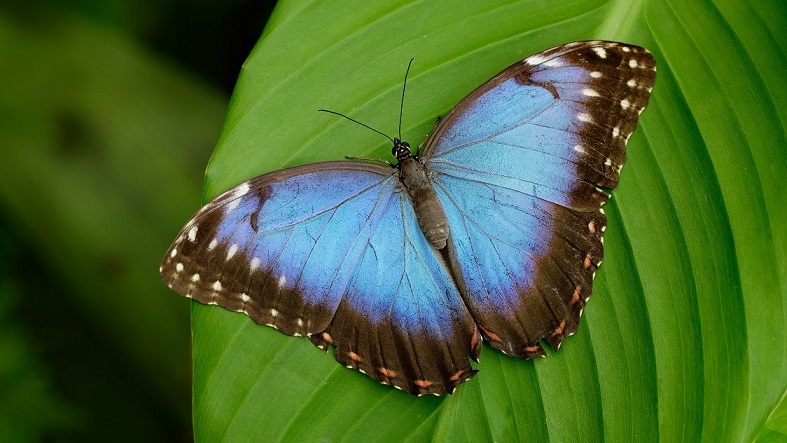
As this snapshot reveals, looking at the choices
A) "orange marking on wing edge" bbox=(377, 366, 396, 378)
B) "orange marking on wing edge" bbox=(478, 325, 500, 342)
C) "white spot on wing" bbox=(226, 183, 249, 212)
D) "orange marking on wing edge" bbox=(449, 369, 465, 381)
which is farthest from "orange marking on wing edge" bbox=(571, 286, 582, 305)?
"white spot on wing" bbox=(226, 183, 249, 212)

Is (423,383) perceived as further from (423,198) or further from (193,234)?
(193,234)

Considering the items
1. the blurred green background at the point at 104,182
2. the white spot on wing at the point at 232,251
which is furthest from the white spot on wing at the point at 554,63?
the blurred green background at the point at 104,182

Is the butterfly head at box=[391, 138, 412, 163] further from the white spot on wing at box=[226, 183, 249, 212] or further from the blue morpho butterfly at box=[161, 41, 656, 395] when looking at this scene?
the white spot on wing at box=[226, 183, 249, 212]

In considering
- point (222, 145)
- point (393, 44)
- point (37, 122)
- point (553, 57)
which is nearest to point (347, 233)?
point (222, 145)

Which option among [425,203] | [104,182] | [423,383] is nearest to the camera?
[423,383]

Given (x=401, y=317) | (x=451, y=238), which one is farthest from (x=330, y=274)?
(x=451, y=238)

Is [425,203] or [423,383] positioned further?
[425,203]

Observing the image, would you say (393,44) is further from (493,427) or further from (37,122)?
(37,122)
